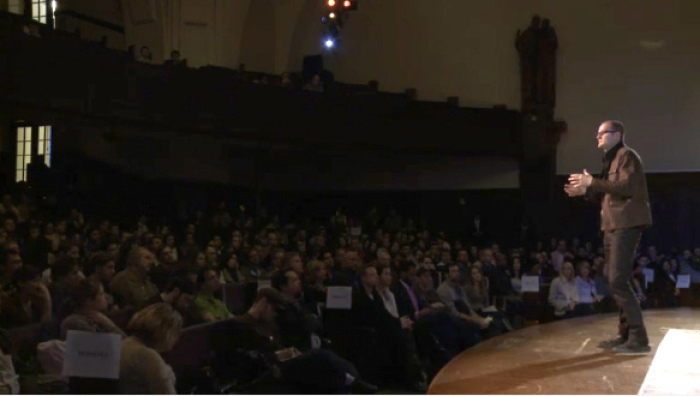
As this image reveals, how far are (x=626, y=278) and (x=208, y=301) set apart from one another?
346cm

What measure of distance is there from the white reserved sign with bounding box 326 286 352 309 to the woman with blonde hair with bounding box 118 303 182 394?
3.49 meters

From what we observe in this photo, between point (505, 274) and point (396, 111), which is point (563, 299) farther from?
point (396, 111)

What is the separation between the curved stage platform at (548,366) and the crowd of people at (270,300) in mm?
1086

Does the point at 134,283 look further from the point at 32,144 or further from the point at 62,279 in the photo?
the point at 32,144

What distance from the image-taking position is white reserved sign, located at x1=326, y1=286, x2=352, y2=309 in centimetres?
752

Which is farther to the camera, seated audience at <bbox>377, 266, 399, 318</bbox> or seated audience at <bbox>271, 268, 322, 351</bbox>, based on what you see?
seated audience at <bbox>377, 266, 399, 318</bbox>

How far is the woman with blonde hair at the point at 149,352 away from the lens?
3.92m

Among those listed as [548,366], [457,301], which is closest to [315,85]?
[457,301]

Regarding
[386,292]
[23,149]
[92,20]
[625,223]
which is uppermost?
[92,20]

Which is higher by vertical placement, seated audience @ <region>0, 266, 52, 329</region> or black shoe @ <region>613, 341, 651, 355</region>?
seated audience @ <region>0, 266, 52, 329</region>

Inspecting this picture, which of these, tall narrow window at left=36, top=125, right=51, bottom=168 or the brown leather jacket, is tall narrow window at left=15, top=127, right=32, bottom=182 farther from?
the brown leather jacket

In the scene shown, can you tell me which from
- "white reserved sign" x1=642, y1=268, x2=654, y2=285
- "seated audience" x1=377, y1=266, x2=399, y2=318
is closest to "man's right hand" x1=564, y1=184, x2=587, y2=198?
"seated audience" x1=377, y1=266, x2=399, y2=318

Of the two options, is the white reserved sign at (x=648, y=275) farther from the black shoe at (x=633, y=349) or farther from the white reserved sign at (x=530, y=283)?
the black shoe at (x=633, y=349)

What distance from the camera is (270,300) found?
20.6 feet
